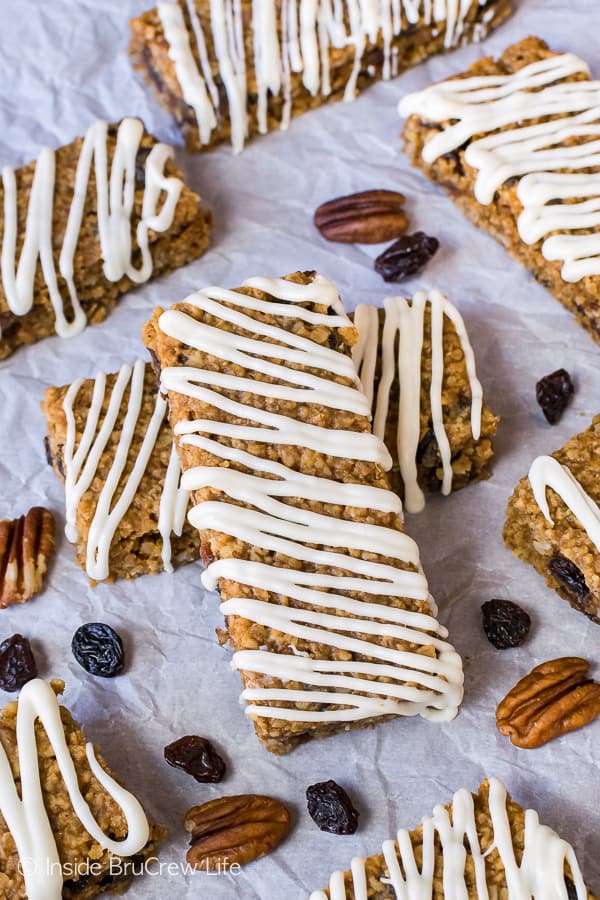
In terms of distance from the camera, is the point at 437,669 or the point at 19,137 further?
the point at 19,137

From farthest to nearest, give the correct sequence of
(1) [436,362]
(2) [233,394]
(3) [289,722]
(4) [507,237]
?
(4) [507,237] → (1) [436,362] → (2) [233,394] → (3) [289,722]

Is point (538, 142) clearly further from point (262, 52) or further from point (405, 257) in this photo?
point (262, 52)

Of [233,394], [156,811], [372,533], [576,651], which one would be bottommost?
[156,811]

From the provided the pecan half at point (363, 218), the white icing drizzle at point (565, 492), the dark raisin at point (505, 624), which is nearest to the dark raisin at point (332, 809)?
the dark raisin at point (505, 624)

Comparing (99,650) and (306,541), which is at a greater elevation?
(306,541)

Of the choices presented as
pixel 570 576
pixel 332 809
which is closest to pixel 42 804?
pixel 332 809

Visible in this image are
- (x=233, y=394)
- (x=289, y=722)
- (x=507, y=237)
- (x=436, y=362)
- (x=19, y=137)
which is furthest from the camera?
(x=19, y=137)

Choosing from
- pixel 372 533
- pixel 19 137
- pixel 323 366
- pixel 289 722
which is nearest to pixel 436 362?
pixel 323 366

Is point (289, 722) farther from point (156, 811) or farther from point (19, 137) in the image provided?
point (19, 137)
